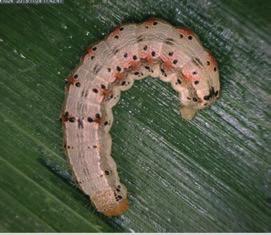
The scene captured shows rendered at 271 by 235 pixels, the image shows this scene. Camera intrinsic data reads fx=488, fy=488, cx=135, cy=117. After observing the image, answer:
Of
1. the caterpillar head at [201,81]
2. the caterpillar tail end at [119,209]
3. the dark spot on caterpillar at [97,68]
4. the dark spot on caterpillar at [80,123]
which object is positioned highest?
the caterpillar head at [201,81]

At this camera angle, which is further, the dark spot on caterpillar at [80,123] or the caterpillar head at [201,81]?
the dark spot on caterpillar at [80,123]

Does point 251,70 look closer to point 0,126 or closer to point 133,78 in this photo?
point 133,78

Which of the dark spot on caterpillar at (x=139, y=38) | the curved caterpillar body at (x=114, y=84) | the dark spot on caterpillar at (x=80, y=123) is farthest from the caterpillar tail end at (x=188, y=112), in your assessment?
the dark spot on caterpillar at (x=80, y=123)

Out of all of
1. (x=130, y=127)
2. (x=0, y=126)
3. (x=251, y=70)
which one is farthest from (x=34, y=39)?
(x=251, y=70)

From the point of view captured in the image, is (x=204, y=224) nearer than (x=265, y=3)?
No

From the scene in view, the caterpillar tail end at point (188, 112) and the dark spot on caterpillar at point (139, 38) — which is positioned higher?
the dark spot on caterpillar at point (139, 38)

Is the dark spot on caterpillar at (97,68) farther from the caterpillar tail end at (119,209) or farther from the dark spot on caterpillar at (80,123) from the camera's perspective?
the caterpillar tail end at (119,209)

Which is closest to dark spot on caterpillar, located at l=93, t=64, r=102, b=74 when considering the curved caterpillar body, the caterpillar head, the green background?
the curved caterpillar body
